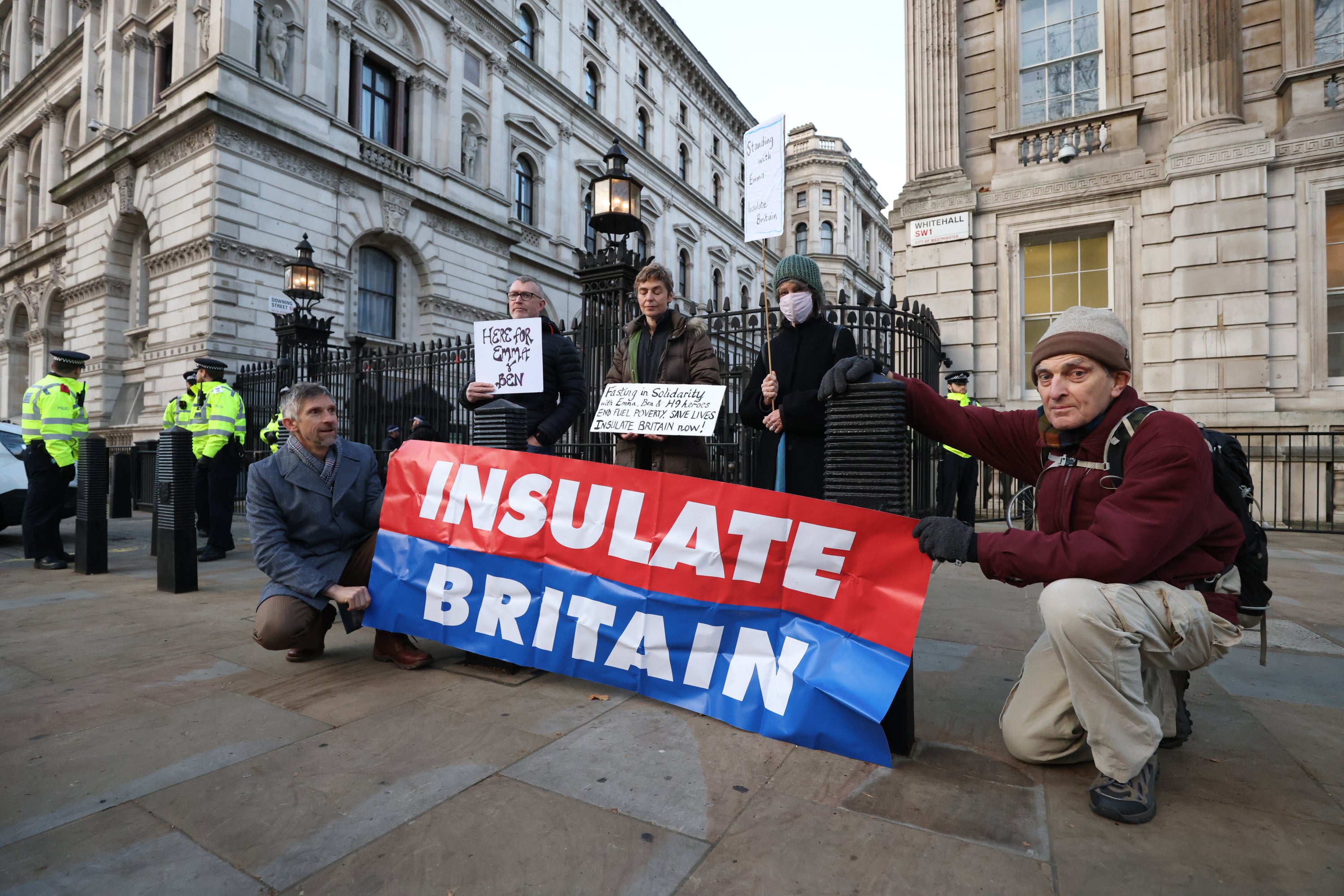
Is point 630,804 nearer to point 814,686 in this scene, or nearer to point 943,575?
point 814,686

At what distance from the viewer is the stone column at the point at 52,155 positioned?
2422cm

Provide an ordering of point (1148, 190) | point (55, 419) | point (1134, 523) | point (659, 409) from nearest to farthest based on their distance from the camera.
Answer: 1. point (1134, 523)
2. point (659, 409)
3. point (55, 419)
4. point (1148, 190)

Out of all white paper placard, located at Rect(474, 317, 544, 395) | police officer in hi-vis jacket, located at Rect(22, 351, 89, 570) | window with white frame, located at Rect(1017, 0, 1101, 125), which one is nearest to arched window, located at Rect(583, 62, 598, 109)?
window with white frame, located at Rect(1017, 0, 1101, 125)

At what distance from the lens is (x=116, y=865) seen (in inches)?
72.5

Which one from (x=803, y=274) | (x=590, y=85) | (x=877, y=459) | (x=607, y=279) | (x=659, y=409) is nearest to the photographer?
(x=877, y=459)

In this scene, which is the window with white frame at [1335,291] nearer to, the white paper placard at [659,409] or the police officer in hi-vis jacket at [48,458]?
the white paper placard at [659,409]

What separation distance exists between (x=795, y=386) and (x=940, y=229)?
9.61 m

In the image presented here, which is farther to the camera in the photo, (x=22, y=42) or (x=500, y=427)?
(x=22, y=42)

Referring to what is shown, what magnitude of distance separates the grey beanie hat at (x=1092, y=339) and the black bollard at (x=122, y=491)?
13993mm

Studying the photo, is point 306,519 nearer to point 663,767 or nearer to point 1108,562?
point 663,767

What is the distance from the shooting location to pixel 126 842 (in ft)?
6.38

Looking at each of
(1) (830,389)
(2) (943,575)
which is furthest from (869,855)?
(2) (943,575)

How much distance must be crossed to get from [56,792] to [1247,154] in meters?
13.9

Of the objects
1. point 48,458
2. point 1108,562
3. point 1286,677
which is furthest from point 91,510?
point 1286,677
